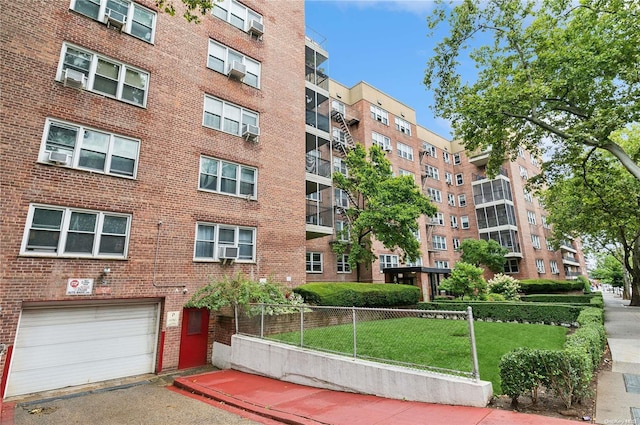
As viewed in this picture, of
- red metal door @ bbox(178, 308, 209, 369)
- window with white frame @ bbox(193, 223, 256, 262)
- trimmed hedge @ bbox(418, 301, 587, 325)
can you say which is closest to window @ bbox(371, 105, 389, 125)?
trimmed hedge @ bbox(418, 301, 587, 325)

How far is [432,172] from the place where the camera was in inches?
1553

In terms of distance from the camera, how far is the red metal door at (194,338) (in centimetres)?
1130

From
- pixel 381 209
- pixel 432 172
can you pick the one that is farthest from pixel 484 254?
pixel 381 209

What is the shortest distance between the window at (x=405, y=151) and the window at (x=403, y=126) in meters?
1.74

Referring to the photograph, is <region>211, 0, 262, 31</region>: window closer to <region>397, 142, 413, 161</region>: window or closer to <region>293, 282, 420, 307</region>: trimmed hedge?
<region>293, 282, 420, 307</region>: trimmed hedge

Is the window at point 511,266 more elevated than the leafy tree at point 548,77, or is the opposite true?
the leafy tree at point 548,77

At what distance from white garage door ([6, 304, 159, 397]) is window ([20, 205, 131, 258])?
1.71 meters

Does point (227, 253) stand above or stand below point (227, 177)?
below

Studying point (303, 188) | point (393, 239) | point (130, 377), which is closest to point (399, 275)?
point (393, 239)

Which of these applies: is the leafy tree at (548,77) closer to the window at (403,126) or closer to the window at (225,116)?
the window at (225,116)

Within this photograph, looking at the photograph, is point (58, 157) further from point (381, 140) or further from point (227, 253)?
point (381, 140)

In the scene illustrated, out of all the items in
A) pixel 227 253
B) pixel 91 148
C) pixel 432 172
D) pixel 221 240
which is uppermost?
pixel 432 172

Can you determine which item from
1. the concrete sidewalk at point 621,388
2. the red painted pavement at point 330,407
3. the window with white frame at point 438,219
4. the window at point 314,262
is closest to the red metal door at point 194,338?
the red painted pavement at point 330,407

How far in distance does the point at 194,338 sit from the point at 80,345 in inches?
131
